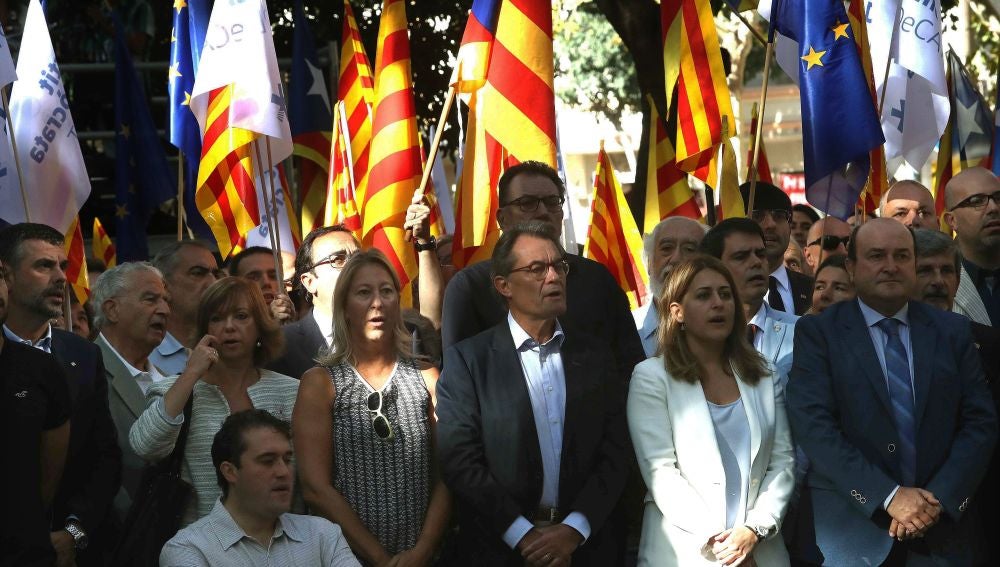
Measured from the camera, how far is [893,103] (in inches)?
390

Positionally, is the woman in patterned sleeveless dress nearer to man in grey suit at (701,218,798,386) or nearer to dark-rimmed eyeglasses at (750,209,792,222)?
man in grey suit at (701,218,798,386)

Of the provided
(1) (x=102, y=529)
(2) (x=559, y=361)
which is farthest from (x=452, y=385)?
(1) (x=102, y=529)

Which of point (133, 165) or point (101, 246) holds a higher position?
point (133, 165)

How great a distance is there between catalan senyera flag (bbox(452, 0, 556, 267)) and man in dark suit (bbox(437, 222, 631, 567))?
5.20 ft

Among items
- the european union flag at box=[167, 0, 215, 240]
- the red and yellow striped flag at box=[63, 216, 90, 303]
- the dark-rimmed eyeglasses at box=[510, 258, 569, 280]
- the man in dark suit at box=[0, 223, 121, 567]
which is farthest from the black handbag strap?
the european union flag at box=[167, 0, 215, 240]

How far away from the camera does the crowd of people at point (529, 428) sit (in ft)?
19.1

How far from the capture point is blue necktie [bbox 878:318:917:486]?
20.0 feet

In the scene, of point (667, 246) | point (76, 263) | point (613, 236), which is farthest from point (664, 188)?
point (76, 263)

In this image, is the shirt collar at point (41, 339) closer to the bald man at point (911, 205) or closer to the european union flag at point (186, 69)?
the european union flag at point (186, 69)

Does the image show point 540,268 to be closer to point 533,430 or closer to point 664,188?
point 533,430

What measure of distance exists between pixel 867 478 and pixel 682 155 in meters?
3.47

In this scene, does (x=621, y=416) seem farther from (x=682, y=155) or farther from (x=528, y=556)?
(x=682, y=155)

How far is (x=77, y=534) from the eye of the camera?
233 inches

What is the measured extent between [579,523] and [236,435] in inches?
51.9
